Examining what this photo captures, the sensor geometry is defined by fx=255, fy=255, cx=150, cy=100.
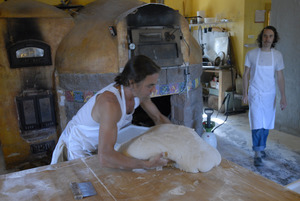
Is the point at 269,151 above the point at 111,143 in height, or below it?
below

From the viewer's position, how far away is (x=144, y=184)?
3.84 feet

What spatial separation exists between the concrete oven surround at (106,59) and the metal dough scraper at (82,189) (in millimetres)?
1599

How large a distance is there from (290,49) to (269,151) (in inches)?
58.7

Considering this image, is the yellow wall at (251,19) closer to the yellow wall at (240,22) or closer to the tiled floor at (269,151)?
the yellow wall at (240,22)

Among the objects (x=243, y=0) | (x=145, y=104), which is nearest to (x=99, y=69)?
(x=145, y=104)

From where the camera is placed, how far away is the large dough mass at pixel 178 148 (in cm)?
128

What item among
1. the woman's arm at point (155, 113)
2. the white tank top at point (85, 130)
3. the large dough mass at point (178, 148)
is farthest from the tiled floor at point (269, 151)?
the white tank top at point (85, 130)

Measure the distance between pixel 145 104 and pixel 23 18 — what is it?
70.6 inches

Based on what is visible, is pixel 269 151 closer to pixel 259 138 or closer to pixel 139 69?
pixel 259 138

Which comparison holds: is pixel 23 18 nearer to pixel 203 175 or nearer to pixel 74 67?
pixel 74 67

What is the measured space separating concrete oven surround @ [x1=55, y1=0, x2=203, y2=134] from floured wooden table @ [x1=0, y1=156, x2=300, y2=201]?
146cm

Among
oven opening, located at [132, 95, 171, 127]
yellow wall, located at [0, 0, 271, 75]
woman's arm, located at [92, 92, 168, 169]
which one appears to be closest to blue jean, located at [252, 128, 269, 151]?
oven opening, located at [132, 95, 171, 127]

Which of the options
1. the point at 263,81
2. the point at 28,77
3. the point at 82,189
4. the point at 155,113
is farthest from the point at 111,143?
the point at 263,81

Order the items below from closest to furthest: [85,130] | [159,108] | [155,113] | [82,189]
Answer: [82,189] < [85,130] < [155,113] < [159,108]
